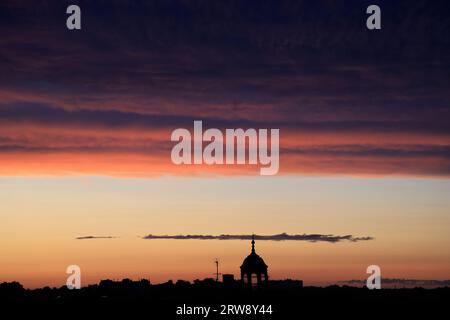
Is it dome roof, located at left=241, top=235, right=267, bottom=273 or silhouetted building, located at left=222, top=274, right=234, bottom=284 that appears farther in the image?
silhouetted building, located at left=222, top=274, right=234, bottom=284

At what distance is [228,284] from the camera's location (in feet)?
389

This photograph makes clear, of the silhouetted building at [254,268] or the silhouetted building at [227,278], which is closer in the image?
the silhouetted building at [254,268]

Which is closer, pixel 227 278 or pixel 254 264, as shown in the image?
pixel 254 264

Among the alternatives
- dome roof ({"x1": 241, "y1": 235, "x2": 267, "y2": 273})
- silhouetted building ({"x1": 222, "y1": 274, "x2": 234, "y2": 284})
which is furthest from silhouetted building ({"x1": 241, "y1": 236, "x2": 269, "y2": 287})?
silhouetted building ({"x1": 222, "y1": 274, "x2": 234, "y2": 284})

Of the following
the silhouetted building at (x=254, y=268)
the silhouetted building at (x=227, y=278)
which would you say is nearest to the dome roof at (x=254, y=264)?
the silhouetted building at (x=254, y=268)

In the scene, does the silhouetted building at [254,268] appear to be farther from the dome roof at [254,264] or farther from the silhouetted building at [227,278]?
the silhouetted building at [227,278]

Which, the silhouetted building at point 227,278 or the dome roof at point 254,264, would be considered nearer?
the dome roof at point 254,264

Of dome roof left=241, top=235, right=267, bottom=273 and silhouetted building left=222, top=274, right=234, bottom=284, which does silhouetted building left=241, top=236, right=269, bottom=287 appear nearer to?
dome roof left=241, top=235, right=267, bottom=273

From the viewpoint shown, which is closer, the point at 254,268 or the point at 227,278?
the point at 254,268

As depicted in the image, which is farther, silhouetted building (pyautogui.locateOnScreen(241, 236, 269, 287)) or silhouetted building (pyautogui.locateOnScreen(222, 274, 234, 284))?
silhouetted building (pyautogui.locateOnScreen(222, 274, 234, 284))

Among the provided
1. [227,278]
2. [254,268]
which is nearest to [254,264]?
[254,268]

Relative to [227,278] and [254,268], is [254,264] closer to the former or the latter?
[254,268]
